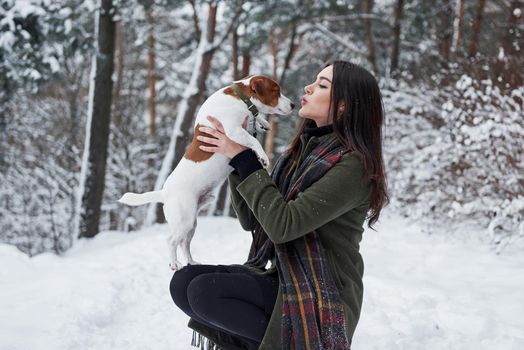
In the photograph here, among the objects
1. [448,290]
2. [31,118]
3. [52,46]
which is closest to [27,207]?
[31,118]

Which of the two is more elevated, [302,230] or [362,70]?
[362,70]

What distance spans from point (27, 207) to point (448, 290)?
8.41 m

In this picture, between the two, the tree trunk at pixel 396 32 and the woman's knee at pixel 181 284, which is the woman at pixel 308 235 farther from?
the tree trunk at pixel 396 32

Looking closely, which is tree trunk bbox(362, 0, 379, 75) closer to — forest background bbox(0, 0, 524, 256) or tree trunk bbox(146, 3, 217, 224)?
forest background bbox(0, 0, 524, 256)

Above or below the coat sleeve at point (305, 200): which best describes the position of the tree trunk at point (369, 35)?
above

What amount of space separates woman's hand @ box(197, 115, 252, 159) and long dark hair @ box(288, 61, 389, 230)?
414mm

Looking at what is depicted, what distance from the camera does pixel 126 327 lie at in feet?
10.8

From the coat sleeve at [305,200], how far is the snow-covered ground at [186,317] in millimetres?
1455

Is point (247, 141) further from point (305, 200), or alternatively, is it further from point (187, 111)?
point (187, 111)

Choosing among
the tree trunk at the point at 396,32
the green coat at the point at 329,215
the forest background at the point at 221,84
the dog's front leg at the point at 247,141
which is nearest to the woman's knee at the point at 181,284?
the green coat at the point at 329,215

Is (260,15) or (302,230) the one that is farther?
(260,15)

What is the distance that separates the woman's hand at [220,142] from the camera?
75.8 inches

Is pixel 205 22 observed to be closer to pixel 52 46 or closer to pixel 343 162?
pixel 52 46

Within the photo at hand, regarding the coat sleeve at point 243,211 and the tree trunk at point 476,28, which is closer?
the coat sleeve at point 243,211
